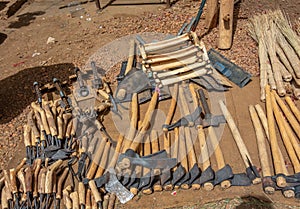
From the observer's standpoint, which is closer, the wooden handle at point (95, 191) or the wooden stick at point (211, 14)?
the wooden handle at point (95, 191)

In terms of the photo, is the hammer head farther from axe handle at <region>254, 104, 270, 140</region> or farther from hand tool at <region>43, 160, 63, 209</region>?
hand tool at <region>43, 160, 63, 209</region>

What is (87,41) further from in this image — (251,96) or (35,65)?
(251,96)

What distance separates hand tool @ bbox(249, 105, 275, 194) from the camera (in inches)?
165

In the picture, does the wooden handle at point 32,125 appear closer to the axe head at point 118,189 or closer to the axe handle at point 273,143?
the axe head at point 118,189

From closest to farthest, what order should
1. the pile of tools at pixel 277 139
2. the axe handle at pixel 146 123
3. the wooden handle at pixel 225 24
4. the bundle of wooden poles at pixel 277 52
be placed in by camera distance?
the pile of tools at pixel 277 139, the axe handle at pixel 146 123, the bundle of wooden poles at pixel 277 52, the wooden handle at pixel 225 24

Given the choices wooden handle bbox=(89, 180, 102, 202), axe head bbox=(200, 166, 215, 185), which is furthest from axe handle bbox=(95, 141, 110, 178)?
axe head bbox=(200, 166, 215, 185)

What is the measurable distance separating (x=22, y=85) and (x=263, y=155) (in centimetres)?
518

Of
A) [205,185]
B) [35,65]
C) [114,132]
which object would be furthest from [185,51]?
[35,65]

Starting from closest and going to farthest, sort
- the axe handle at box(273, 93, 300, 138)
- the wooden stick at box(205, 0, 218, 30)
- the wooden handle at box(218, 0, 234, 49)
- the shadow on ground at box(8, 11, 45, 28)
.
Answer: the axe handle at box(273, 93, 300, 138) < the wooden handle at box(218, 0, 234, 49) < the wooden stick at box(205, 0, 218, 30) < the shadow on ground at box(8, 11, 45, 28)

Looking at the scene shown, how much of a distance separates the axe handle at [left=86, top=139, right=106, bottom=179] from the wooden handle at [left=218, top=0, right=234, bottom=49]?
3665 mm

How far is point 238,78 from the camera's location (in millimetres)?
6137

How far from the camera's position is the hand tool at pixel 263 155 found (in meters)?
4.20

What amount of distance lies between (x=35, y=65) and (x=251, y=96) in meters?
5.01

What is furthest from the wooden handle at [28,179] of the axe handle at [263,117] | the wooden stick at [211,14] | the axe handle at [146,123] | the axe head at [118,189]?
the wooden stick at [211,14]
